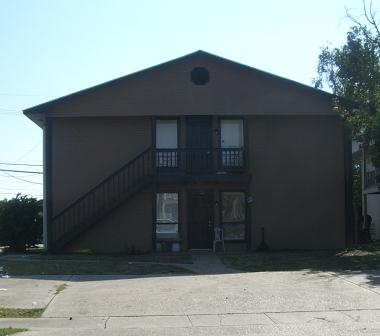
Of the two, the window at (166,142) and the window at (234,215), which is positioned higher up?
the window at (166,142)

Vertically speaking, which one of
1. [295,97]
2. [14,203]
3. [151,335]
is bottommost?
[151,335]

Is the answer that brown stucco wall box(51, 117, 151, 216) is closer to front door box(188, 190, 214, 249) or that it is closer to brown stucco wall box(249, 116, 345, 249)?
front door box(188, 190, 214, 249)

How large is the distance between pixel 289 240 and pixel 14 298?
43.8ft

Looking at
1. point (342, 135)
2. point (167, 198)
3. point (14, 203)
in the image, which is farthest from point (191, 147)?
point (14, 203)

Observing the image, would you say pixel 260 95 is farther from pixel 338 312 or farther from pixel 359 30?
pixel 338 312

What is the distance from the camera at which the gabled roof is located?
21750 mm

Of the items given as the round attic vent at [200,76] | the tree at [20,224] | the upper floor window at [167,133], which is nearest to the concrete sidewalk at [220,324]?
the upper floor window at [167,133]

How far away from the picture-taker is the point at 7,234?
2280cm

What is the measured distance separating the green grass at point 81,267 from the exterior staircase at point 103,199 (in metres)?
3.67

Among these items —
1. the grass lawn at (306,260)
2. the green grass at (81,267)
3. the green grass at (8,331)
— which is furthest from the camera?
the grass lawn at (306,260)

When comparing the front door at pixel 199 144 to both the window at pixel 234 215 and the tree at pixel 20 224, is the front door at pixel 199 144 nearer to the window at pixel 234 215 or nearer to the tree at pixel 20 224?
the window at pixel 234 215

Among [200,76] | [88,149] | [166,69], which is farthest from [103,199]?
[200,76]

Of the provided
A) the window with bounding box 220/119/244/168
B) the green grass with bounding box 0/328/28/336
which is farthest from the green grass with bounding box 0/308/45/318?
the window with bounding box 220/119/244/168

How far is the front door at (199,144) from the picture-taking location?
71.8ft
